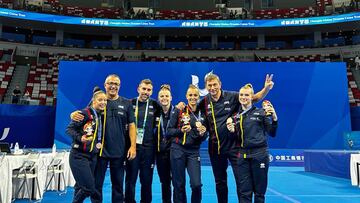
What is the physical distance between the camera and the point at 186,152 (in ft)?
14.1

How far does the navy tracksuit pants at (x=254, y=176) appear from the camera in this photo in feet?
13.0

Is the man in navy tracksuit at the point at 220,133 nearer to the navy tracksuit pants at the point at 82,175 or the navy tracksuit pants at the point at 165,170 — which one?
the navy tracksuit pants at the point at 165,170

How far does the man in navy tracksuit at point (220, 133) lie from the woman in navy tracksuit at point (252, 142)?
5.8 inches

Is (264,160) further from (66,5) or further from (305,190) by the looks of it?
(66,5)

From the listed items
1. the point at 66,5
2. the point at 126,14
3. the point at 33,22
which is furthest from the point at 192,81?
the point at 66,5

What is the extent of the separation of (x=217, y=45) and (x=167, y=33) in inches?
172

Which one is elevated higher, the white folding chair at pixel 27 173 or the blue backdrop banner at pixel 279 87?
the blue backdrop banner at pixel 279 87

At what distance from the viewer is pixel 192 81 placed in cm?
1494

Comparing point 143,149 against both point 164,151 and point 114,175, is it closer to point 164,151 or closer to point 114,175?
point 164,151

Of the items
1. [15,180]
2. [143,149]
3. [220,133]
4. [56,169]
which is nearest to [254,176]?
[220,133]

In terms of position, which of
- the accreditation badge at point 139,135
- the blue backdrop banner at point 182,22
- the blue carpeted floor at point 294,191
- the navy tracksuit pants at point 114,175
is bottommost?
the blue carpeted floor at point 294,191

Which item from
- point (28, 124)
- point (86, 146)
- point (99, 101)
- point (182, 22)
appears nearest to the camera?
point (86, 146)

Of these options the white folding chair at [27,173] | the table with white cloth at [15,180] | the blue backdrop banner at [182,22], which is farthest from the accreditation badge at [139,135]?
the blue backdrop banner at [182,22]

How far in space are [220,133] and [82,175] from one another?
1754 millimetres
